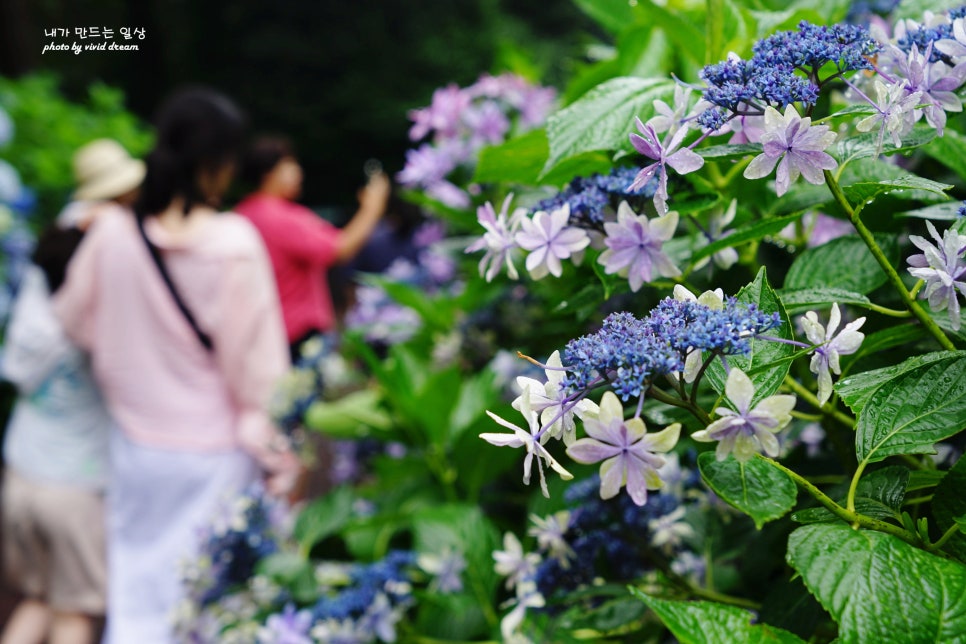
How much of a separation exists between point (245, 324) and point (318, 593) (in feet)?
6.01

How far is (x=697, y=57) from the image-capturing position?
99 centimetres

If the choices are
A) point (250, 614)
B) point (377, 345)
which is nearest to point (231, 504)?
point (250, 614)

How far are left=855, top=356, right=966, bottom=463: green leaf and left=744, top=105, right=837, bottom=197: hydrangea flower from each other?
0.51ft

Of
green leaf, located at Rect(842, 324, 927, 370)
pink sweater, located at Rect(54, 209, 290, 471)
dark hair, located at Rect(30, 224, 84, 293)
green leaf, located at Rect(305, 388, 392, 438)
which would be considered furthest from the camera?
dark hair, located at Rect(30, 224, 84, 293)

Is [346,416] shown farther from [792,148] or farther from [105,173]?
[105,173]

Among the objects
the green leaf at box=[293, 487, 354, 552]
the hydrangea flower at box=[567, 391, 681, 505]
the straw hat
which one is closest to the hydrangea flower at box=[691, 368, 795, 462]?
the hydrangea flower at box=[567, 391, 681, 505]

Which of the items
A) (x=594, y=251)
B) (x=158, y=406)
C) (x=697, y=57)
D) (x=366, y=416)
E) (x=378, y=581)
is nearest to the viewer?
(x=594, y=251)

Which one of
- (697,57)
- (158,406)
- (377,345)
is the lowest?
(158,406)

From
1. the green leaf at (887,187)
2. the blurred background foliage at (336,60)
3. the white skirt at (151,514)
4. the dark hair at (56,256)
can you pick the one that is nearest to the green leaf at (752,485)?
the green leaf at (887,187)

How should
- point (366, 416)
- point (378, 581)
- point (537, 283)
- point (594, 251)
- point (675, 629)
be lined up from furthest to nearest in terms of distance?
point (366, 416) < point (537, 283) < point (378, 581) < point (594, 251) < point (675, 629)

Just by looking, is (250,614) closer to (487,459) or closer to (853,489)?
(487,459)

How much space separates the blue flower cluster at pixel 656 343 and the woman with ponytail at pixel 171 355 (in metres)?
2.54

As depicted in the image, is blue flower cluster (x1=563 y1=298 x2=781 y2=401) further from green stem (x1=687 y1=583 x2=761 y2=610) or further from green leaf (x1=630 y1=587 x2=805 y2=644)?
green stem (x1=687 y1=583 x2=761 y2=610)

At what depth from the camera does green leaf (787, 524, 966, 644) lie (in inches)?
20.7
